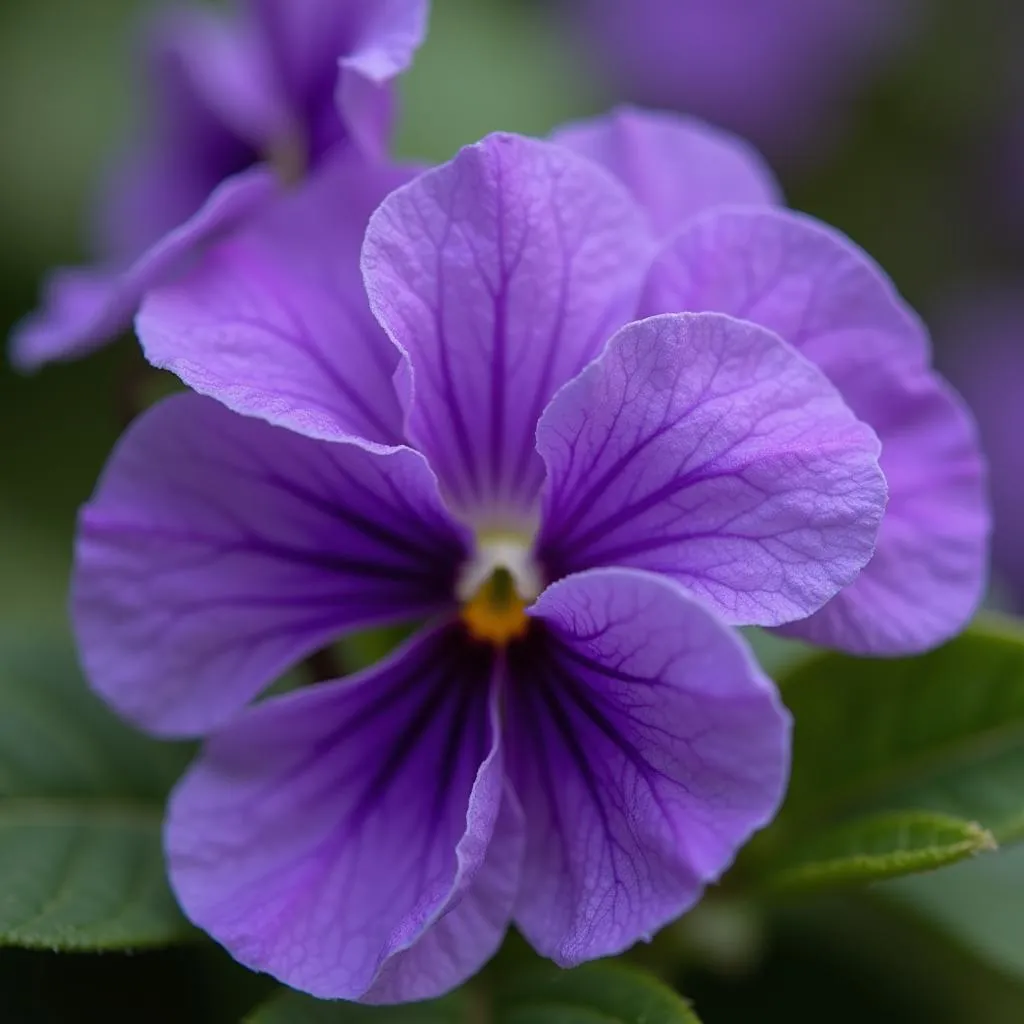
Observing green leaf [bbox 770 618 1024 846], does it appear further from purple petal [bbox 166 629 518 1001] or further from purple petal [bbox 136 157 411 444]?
purple petal [bbox 136 157 411 444]

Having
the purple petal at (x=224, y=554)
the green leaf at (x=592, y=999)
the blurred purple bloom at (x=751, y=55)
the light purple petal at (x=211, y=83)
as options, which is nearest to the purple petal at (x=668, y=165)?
the purple petal at (x=224, y=554)

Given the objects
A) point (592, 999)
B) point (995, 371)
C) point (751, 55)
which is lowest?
point (995, 371)

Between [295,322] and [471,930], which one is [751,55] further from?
[471,930]

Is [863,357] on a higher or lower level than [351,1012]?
higher

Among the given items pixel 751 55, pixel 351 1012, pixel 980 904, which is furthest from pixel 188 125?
pixel 751 55

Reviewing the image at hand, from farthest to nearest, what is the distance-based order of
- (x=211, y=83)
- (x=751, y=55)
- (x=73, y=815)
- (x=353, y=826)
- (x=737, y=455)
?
(x=751, y=55) < (x=211, y=83) < (x=73, y=815) < (x=353, y=826) < (x=737, y=455)

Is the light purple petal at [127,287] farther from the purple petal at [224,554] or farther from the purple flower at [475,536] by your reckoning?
the purple petal at [224,554]
